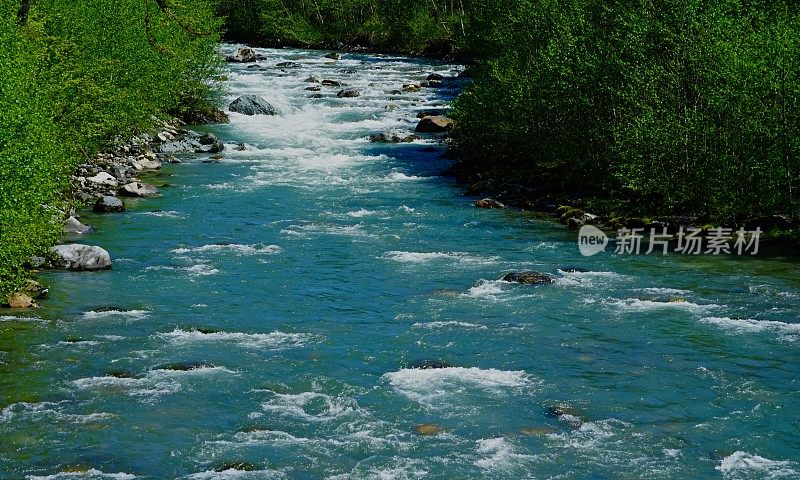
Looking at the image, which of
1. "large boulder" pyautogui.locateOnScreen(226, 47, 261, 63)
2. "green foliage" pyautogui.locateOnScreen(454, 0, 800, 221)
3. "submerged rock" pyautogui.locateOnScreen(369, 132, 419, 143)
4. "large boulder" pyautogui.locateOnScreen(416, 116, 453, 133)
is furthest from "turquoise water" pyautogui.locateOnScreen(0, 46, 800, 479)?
"large boulder" pyautogui.locateOnScreen(226, 47, 261, 63)

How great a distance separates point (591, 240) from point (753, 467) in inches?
724

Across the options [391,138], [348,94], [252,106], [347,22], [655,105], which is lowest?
[391,138]

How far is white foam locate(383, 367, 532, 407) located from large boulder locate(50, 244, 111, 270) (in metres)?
12.8

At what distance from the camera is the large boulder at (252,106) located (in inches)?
2628

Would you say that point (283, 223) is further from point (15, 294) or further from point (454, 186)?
point (15, 294)

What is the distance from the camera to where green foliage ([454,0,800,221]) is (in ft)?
114

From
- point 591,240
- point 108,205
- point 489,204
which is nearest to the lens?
point 591,240

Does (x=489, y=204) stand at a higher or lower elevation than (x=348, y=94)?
lower

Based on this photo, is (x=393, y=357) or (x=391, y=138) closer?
(x=393, y=357)

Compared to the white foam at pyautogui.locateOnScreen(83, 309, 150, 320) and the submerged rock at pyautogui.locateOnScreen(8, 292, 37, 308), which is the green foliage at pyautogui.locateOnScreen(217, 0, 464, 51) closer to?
the white foam at pyautogui.locateOnScreen(83, 309, 150, 320)

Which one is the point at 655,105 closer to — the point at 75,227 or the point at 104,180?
the point at 75,227

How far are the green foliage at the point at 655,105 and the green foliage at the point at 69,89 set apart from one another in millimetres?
15141

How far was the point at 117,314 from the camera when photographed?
2717 cm

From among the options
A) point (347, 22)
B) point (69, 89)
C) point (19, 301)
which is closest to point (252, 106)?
point (69, 89)
